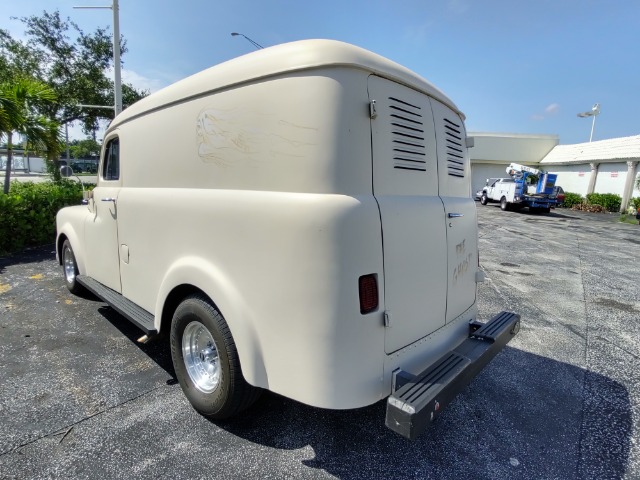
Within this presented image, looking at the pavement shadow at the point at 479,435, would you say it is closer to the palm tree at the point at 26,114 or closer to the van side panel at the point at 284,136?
the van side panel at the point at 284,136

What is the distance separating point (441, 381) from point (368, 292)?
711mm

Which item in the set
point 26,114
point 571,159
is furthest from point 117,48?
point 571,159

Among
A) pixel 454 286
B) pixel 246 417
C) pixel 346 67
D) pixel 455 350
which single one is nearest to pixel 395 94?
pixel 346 67

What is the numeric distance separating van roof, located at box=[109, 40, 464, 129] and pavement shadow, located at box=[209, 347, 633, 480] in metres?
2.39

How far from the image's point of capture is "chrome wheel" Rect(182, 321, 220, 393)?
2.68 metres

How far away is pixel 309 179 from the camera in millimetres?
1970

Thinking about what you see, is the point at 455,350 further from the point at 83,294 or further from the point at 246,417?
the point at 83,294

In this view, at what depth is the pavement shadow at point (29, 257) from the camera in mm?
6801

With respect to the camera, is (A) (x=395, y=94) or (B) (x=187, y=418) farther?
(B) (x=187, y=418)

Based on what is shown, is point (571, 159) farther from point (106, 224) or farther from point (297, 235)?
point (297, 235)

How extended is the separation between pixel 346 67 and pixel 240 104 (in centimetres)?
73

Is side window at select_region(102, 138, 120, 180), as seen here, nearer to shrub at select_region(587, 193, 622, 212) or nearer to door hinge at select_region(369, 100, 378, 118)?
door hinge at select_region(369, 100, 378, 118)

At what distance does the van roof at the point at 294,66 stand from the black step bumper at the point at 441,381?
5.96 feet

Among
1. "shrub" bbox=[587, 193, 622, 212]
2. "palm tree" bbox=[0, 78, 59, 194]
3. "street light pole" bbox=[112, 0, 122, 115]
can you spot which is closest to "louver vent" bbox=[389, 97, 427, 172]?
"palm tree" bbox=[0, 78, 59, 194]
